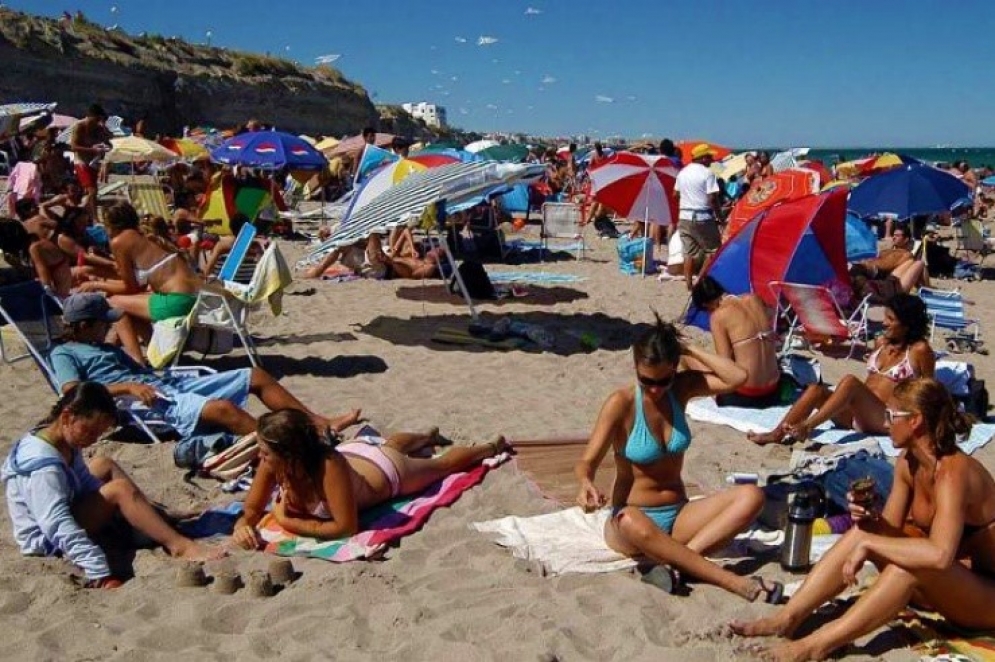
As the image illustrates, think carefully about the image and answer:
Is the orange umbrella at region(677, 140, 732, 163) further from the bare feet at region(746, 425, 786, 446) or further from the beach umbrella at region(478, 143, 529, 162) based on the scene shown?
the bare feet at region(746, 425, 786, 446)

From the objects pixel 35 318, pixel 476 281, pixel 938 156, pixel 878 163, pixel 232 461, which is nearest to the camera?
pixel 232 461

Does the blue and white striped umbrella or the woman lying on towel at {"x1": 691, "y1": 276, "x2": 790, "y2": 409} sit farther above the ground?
the blue and white striped umbrella

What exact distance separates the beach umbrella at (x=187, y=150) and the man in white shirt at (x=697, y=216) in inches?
339

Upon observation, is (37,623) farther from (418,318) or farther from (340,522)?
(418,318)

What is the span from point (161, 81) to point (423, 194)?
33.2 meters

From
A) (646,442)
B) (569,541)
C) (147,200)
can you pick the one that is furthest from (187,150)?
(646,442)

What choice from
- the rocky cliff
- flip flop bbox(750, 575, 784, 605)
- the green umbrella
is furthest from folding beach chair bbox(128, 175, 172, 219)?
the rocky cliff

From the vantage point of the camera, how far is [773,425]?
Answer: 216 inches

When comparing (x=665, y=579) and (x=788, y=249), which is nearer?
(x=665, y=579)

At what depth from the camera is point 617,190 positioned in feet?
38.2

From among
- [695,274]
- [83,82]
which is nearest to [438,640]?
[695,274]

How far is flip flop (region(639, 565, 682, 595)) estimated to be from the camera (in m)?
3.41

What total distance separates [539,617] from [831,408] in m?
2.40

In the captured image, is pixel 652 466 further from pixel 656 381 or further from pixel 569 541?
pixel 569 541
